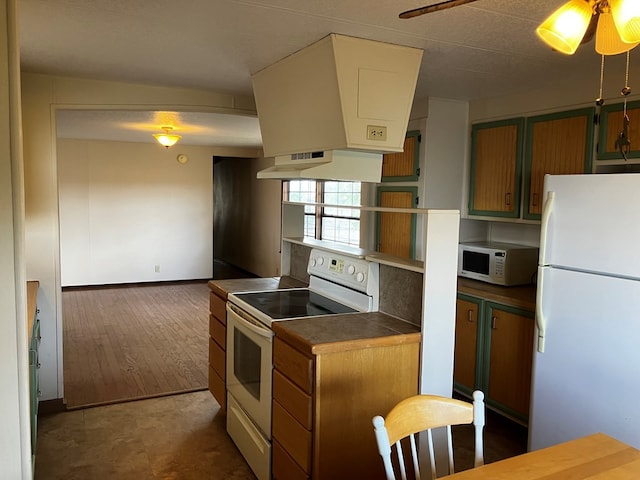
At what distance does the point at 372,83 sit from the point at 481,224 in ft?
6.84

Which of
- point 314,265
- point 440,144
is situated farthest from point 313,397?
point 440,144

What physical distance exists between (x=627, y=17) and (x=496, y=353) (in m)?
2.59

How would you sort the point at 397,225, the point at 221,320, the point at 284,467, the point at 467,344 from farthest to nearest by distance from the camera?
the point at 397,225, the point at 467,344, the point at 221,320, the point at 284,467

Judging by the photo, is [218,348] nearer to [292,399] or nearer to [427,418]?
[292,399]

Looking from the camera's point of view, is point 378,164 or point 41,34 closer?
point 41,34

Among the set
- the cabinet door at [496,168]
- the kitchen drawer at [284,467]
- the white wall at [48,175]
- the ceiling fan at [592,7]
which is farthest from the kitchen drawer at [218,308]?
the ceiling fan at [592,7]

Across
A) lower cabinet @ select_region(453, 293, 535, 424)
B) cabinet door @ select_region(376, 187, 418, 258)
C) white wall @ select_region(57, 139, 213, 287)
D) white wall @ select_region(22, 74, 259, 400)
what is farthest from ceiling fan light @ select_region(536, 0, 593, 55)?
white wall @ select_region(57, 139, 213, 287)

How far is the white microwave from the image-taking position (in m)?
3.57

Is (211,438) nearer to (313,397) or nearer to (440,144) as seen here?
(313,397)

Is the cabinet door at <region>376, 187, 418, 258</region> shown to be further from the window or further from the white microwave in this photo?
the window

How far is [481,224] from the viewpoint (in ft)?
14.0

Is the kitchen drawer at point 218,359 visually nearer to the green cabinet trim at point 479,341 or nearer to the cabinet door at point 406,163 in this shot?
the green cabinet trim at point 479,341

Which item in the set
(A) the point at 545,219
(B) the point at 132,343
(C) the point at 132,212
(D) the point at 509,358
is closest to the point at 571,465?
(A) the point at 545,219

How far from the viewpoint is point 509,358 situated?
3.33m
